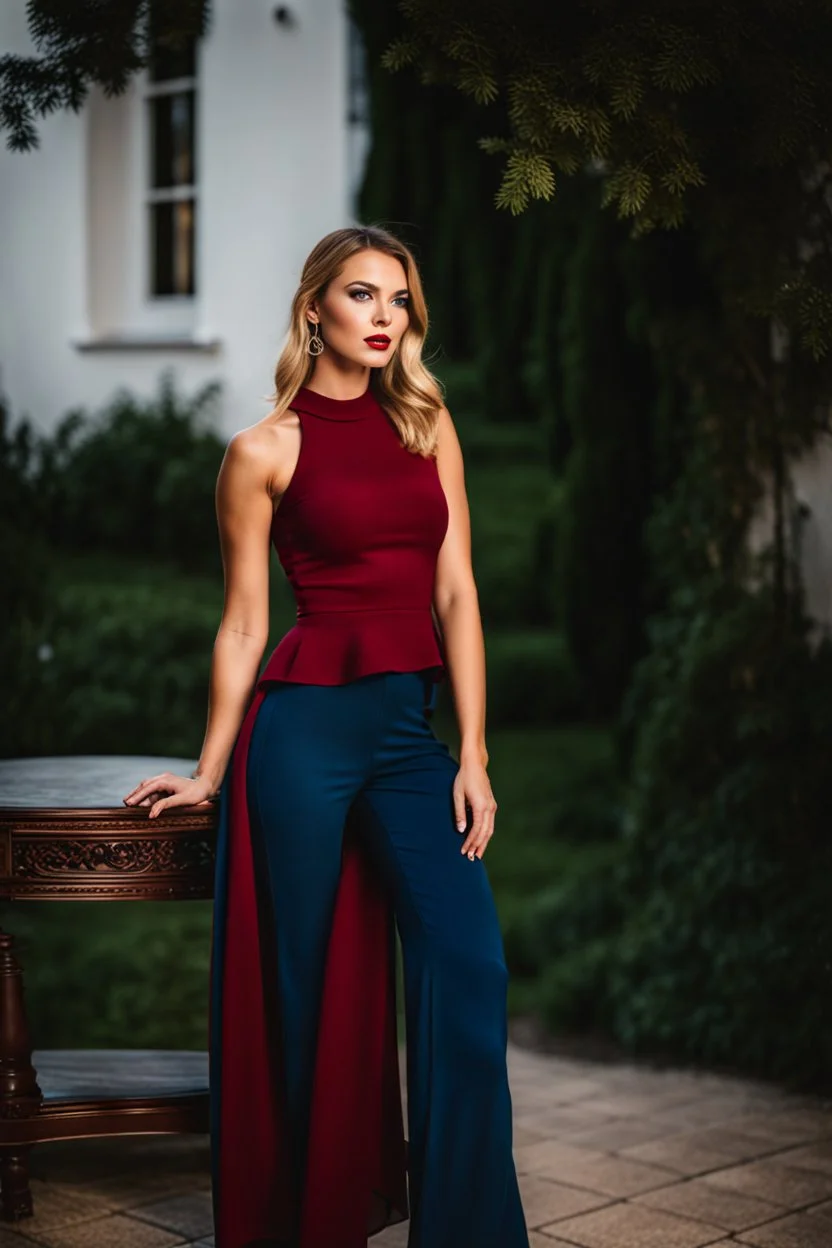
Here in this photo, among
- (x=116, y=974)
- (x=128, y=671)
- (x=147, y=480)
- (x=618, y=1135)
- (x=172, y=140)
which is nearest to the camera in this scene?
(x=618, y=1135)

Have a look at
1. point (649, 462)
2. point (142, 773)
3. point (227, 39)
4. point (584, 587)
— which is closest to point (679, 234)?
point (649, 462)

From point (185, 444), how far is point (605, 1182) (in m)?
7.67

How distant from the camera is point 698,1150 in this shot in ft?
13.3

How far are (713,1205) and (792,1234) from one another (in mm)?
228

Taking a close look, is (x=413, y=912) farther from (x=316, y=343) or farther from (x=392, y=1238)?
(x=316, y=343)

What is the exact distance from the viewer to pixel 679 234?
4918 millimetres

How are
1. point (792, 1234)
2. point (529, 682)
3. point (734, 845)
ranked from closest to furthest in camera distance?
point (792, 1234) < point (734, 845) < point (529, 682)

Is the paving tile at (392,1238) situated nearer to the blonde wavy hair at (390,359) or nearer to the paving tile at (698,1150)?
the paving tile at (698,1150)

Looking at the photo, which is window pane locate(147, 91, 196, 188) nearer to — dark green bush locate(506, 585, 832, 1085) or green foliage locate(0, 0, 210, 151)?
dark green bush locate(506, 585, 832, 1085)

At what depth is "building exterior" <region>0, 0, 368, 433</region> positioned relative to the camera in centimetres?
1058

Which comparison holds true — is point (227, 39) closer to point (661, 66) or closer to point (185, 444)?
point (185, 444)

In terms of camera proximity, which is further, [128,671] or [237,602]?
[128,671]

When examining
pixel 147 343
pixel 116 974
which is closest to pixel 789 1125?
pixel 116 974

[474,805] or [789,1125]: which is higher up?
[474,805]
